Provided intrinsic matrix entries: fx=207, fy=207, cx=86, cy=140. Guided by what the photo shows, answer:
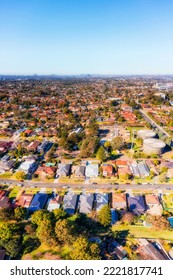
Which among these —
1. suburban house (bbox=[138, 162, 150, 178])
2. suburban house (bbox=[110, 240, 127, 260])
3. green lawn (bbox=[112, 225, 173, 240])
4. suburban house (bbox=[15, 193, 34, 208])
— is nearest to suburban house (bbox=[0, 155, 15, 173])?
suburban house (bbox=[15, 193, 34, 208])

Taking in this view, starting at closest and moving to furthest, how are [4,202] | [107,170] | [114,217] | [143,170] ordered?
1. [114,217]
2. [4,202]
3. [107,170]
4. [143,170]

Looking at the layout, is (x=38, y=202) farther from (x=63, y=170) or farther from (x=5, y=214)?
(x=63, y=170)

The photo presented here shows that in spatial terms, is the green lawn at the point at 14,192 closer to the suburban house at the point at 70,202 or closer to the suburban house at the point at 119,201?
the suburban house at the point at 70,202

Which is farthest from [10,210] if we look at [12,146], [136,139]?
[136,139]

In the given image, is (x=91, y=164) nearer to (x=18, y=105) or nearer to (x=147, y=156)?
(x=147, y=156)

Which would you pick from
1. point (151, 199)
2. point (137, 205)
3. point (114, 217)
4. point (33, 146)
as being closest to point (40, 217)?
point (114, 217)

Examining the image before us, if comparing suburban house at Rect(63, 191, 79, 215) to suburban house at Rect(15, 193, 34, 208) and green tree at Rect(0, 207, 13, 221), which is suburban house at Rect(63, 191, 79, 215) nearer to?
suburban house at Rect(15, 193, 34, 208)
